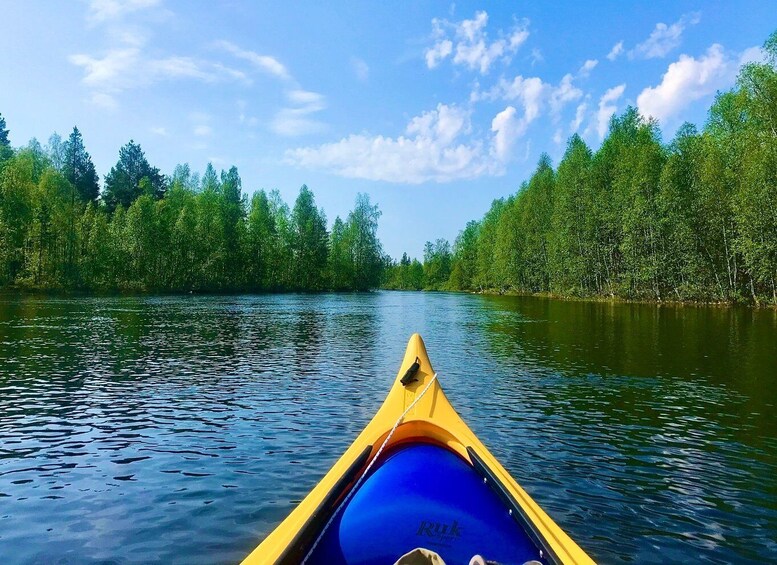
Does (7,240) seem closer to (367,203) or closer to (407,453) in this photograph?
(407,453)

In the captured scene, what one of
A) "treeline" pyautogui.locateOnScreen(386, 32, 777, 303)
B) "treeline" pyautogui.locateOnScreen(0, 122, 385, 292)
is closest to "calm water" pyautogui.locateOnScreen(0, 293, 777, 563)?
"treeline" pyautogui.locateOnScreen(386, 32, 777, 303)

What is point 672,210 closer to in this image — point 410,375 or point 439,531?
point 410,375

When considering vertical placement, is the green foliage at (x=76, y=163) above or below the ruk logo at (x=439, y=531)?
above

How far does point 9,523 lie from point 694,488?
11005 mm

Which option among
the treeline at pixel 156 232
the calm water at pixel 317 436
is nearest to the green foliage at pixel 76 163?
the treeline at pixel 156 232

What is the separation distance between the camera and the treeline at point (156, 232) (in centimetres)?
7175

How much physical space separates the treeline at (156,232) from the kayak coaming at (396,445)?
7364 centimetres

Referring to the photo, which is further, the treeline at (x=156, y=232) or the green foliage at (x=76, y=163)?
the green foliage at (x=76, y=163)

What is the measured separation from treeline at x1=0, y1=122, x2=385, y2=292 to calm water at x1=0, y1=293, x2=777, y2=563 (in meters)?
53.9

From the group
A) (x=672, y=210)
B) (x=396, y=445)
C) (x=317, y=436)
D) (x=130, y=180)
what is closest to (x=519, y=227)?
(x=672, y=210)

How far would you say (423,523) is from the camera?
5.28 metres

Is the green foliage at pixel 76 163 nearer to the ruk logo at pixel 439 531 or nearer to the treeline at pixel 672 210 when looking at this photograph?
the treeline at pixel 672 210

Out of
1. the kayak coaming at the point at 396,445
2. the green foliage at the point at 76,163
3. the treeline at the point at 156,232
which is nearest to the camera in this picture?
the kayak coaming at the point at 396,445

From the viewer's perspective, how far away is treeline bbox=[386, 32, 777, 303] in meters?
46.4
